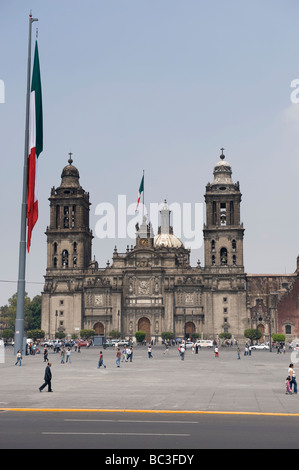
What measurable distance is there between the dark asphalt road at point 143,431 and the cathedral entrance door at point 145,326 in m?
80.7

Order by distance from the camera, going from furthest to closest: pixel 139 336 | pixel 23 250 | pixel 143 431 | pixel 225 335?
pixel 225 335 → pixel 139 336 → pixel 23 250 → pixel 143 431

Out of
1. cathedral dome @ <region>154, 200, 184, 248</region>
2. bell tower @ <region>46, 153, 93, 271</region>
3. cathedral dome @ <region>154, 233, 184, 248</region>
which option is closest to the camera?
bell tower @ <region>46, 153, 93, 271</region>

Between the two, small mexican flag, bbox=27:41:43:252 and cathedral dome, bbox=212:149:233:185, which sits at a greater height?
cathedral dome, bbox=212:149:233:185

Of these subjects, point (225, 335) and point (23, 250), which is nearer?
point (23, 250)

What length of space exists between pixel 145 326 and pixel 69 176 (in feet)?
99.3

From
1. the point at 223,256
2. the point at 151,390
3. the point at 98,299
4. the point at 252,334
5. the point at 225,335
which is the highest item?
the point at 223,256

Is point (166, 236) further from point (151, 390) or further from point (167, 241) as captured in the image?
point (151, 390)

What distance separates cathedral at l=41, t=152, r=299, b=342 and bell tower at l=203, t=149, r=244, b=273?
0.17 m

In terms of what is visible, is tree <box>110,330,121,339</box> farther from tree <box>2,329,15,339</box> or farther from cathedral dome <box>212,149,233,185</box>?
cathedral dome <box>212,149,233,185</box>

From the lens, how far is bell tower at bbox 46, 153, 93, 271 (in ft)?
336

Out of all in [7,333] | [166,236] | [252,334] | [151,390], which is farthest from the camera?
[166,236]

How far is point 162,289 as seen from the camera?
9975cm

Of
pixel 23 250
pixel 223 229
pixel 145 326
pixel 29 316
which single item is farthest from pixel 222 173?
pixel 23 250

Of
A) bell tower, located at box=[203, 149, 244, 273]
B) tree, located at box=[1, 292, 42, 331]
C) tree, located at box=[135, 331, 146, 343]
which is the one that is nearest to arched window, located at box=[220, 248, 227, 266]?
bell tower, located at box=[203, 149, 244, 273]
